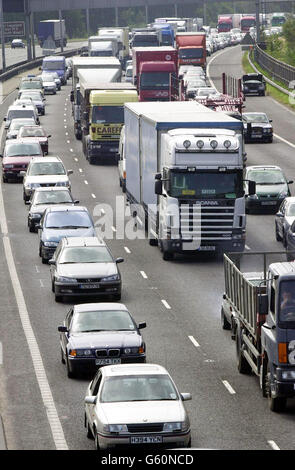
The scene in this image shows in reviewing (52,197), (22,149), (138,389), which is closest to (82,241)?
(52,197)

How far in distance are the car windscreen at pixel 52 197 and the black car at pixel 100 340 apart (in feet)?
62.5

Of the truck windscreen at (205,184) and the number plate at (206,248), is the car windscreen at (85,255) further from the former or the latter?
the number plate at (206,248)

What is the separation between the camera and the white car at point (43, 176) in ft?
167

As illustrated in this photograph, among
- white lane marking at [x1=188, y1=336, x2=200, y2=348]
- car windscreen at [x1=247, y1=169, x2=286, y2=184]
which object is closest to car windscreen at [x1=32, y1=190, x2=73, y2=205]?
car windscreen at [x1=247, y1=169, x2=286, y2=184]

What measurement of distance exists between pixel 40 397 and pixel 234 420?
374 cm

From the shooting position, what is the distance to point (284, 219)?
4069cm

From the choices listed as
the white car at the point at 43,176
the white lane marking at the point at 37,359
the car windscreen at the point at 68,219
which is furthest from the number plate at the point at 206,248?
the white car at the point at 43,176

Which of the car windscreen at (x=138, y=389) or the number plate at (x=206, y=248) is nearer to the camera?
the car windscreen at (x=138, y=389)

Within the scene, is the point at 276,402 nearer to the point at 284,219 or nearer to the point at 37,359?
the point at 37,359

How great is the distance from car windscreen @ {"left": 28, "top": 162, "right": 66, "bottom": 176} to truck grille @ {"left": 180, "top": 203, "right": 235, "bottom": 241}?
1457 centimetres

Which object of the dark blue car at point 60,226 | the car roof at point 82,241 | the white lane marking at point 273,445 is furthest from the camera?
the dark blue car at point 60,226

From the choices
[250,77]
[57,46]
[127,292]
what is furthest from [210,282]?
[57,46]

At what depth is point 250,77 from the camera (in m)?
98.8

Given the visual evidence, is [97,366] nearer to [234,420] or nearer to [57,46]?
Result: [234,420]
